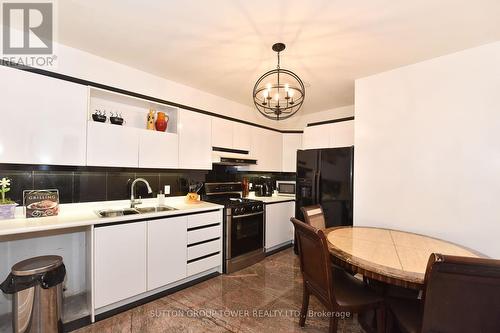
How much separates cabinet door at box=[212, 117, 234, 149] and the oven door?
43.9 inches

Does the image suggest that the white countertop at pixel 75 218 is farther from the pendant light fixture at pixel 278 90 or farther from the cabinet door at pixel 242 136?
the pendant light fixture at pixel 278 90

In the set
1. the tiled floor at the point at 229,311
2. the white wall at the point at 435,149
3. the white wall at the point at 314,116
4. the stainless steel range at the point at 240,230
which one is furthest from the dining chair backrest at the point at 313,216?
the white wall at the point at 314,116

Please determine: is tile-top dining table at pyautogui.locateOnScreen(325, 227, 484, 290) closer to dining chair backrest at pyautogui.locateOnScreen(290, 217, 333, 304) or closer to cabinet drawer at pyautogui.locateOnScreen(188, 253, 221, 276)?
dining chair backrest at pyautogui.locateOnScreen(290, 217, 333, 304)

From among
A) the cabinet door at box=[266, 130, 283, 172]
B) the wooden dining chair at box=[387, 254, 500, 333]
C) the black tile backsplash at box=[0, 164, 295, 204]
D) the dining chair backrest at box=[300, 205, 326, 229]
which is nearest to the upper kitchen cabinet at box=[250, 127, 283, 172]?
the cabinet door at box=[266, 130, 283, 172]

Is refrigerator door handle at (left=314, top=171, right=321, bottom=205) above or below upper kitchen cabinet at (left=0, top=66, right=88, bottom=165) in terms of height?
below

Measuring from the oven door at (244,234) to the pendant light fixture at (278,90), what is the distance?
145cm

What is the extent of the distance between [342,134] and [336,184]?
33.9 inches

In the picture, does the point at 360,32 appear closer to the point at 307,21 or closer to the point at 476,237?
the point at 307,21

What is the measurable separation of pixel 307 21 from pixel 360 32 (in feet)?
1.72

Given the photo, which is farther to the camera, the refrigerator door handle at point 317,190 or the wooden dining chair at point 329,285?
the refrigerator door handle at point 317,190

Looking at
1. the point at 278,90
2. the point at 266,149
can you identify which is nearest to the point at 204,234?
the point at 278,90

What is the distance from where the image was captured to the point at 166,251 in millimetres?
2355

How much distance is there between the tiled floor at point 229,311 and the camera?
1.90 meters

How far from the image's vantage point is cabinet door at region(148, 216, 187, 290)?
2.25 m
